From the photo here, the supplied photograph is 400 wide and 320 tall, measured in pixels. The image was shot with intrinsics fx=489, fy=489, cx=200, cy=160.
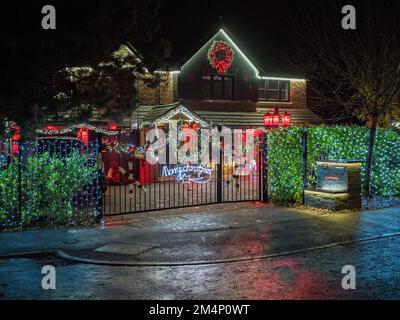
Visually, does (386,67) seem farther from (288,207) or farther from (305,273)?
(305,273)

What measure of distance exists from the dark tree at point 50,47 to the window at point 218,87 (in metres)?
15.3

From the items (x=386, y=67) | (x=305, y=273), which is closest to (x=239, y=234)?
(x=305, y=273)

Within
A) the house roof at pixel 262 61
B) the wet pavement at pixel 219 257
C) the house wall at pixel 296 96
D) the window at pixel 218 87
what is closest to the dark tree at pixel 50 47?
the wet pavement at pixel 219 257

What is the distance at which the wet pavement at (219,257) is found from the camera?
6566mm

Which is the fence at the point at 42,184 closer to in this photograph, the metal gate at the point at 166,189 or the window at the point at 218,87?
the metal gate at the point at 166,189

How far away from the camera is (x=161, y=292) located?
6539 mm

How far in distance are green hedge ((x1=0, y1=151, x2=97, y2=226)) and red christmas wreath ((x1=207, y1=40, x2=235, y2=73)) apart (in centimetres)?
1732

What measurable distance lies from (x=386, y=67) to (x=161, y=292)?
40.0 ft

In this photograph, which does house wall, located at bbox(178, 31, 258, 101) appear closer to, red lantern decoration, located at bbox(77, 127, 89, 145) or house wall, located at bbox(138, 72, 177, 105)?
house wall, located at bbox(138, 72, 177, 105)

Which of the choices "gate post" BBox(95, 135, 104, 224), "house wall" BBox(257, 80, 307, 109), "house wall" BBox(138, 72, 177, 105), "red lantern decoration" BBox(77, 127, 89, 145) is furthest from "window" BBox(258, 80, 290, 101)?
"gate post" BBox(95, 135, 104, 224)

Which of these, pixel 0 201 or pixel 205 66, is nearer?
pixel 0 201

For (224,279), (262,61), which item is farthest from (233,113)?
(224,279)

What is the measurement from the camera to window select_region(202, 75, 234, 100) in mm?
28109

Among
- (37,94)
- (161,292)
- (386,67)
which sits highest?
(386,67)
